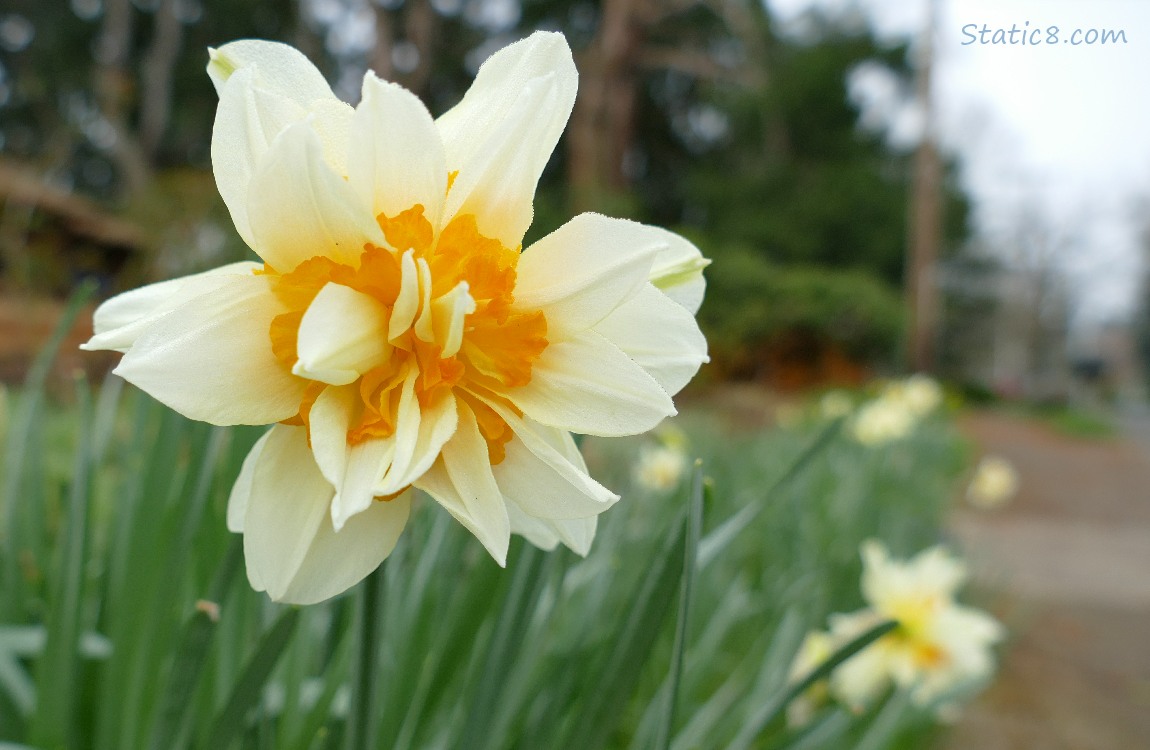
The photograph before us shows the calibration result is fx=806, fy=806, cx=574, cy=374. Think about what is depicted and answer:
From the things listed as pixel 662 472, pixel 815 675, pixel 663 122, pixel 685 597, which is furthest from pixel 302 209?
pixel 663 122

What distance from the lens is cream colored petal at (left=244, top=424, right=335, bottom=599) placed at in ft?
1.15

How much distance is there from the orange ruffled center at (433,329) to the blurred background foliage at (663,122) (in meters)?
8.90

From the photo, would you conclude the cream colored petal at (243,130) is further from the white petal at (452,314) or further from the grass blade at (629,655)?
the grass blade at (629,655)

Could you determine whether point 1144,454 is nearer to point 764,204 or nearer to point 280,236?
point 764,204

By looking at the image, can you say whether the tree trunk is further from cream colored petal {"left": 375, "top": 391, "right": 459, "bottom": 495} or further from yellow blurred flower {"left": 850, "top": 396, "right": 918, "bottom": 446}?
cream colored petal {"left": 375, "top": 391, "right": 459, "bottom": 495}

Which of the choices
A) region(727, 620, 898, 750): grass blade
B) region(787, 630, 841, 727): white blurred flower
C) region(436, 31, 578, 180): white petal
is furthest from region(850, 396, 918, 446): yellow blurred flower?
region(436, 31, 578, 180): white petal

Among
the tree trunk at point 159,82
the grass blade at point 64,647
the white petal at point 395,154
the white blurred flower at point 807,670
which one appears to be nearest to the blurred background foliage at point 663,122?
the tree trunk at point 159,82

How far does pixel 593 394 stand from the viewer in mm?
370

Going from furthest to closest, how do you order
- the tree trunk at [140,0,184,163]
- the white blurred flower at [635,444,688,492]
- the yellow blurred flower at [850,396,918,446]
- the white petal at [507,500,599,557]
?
1. the tree trunk at [140,0,184,163]
2. the yellow blurred flower at [850,396,918,446]
3. the white blurred flower at [635,444,688,492]
4. the white petal at [507,500,599,557]

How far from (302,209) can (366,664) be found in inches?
8.5

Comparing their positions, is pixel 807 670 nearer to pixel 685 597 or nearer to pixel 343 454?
pixel 685 597

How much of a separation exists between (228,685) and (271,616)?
8 cm

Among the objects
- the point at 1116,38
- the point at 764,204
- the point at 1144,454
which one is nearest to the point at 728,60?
the point at 764,204

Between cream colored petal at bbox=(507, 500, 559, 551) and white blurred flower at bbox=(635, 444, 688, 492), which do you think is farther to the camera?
white blurred flower at bbox=(635, 444, 688, 492)
